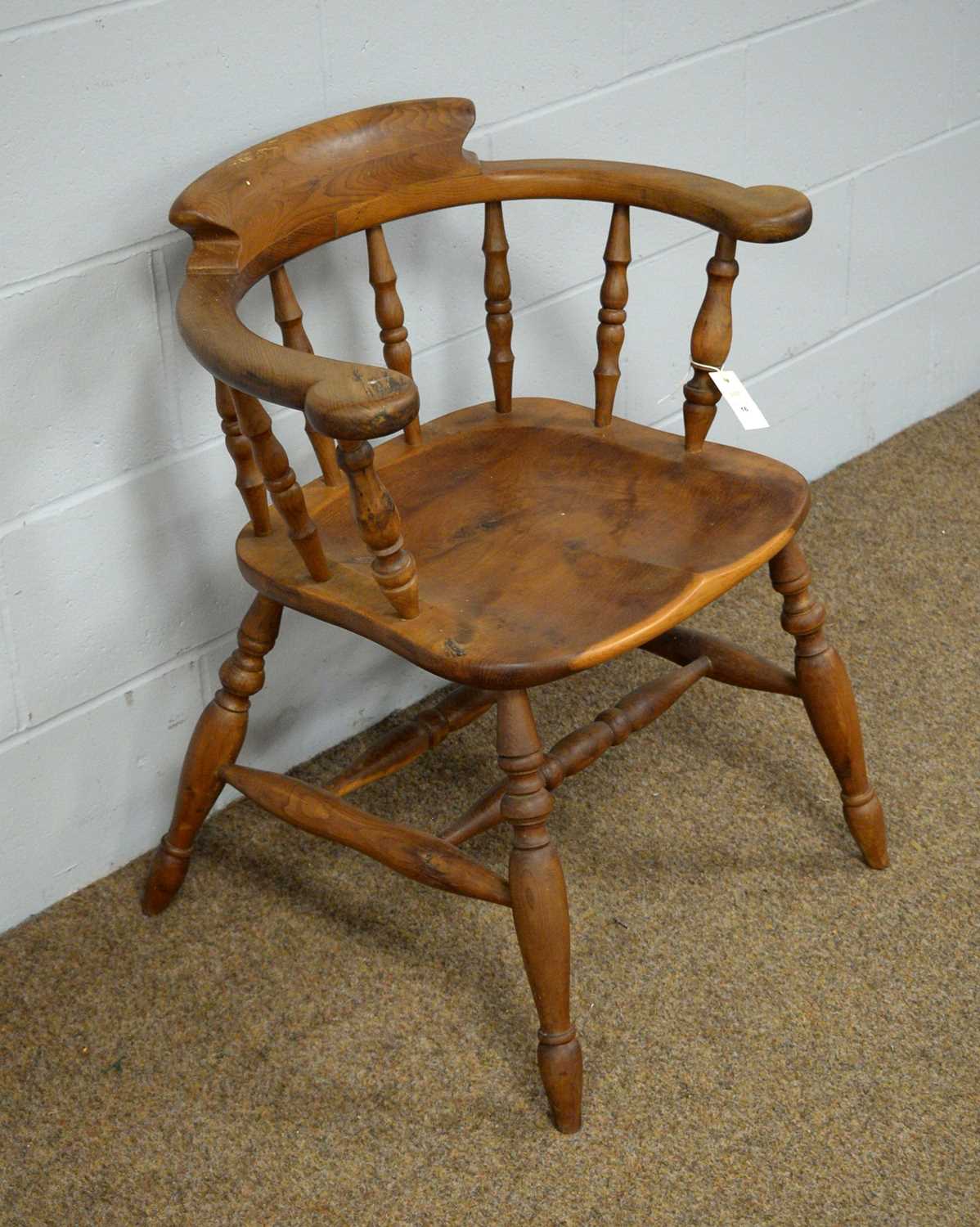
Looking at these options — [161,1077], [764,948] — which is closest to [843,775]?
[764,948]

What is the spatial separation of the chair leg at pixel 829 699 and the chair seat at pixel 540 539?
0.09 metres

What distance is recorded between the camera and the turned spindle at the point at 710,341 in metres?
1.34

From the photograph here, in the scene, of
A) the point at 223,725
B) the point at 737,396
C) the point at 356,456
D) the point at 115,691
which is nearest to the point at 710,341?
the point at 737,396

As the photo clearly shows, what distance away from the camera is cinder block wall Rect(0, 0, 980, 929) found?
1.33m

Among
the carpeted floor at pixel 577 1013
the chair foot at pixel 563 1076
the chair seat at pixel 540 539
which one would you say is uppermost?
the chair seat at pixel 540 539

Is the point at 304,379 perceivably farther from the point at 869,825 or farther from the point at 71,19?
the point at 869,825

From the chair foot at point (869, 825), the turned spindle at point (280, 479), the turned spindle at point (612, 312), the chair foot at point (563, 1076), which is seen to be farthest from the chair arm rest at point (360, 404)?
the chair foot at point (869, 825)

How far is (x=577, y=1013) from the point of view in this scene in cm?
142

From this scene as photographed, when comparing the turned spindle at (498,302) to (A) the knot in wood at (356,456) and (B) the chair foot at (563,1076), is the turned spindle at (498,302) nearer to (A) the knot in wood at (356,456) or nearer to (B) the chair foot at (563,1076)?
(A) the knot in wood at (356,456)

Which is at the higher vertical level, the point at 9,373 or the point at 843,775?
the point at 9,373

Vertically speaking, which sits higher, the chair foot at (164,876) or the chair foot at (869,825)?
the chair foot at (164,876)

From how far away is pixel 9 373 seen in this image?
4.36ft

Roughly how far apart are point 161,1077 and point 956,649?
1.09m

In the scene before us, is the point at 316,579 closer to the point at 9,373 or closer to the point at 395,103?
the point at 9,373
